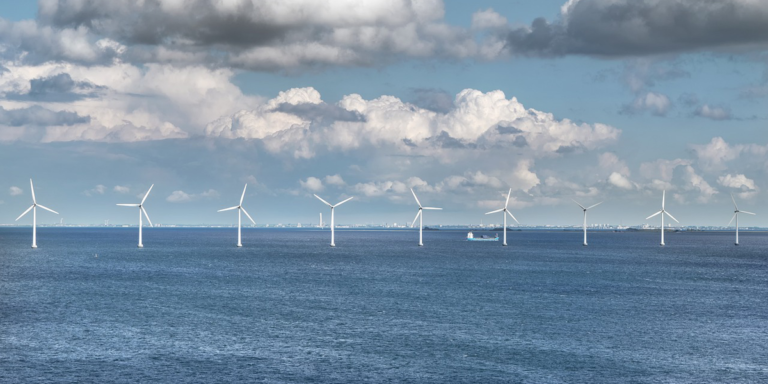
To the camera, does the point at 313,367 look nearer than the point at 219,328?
Yes

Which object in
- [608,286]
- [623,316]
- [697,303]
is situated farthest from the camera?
[608,286]

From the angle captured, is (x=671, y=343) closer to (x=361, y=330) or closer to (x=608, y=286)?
(x=361, y=330)

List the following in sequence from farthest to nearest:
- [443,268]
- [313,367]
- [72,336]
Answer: [443,268], [72,336], [313,367]

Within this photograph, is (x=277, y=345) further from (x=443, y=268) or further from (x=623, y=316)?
(x=443, y=268)

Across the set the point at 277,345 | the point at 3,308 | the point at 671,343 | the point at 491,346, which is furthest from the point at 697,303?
the point at 3,308

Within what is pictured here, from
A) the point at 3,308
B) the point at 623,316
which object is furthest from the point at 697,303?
the point at 3,308

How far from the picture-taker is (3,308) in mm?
102062

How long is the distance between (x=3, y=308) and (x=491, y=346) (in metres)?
68.5

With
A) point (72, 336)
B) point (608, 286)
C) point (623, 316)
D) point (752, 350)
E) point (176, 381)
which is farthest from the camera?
point (608, 286)

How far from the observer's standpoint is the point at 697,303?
369ft

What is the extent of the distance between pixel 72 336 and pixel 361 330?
31428mm

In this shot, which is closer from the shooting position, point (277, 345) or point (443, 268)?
point (277, 345)

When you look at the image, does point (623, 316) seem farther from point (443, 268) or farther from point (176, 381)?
point (443, 268)

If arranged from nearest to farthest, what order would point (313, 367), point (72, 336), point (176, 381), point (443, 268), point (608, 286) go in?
point (176, 381), point (313, 367), point (72, 336), point (608, 286), point (443, 268)
